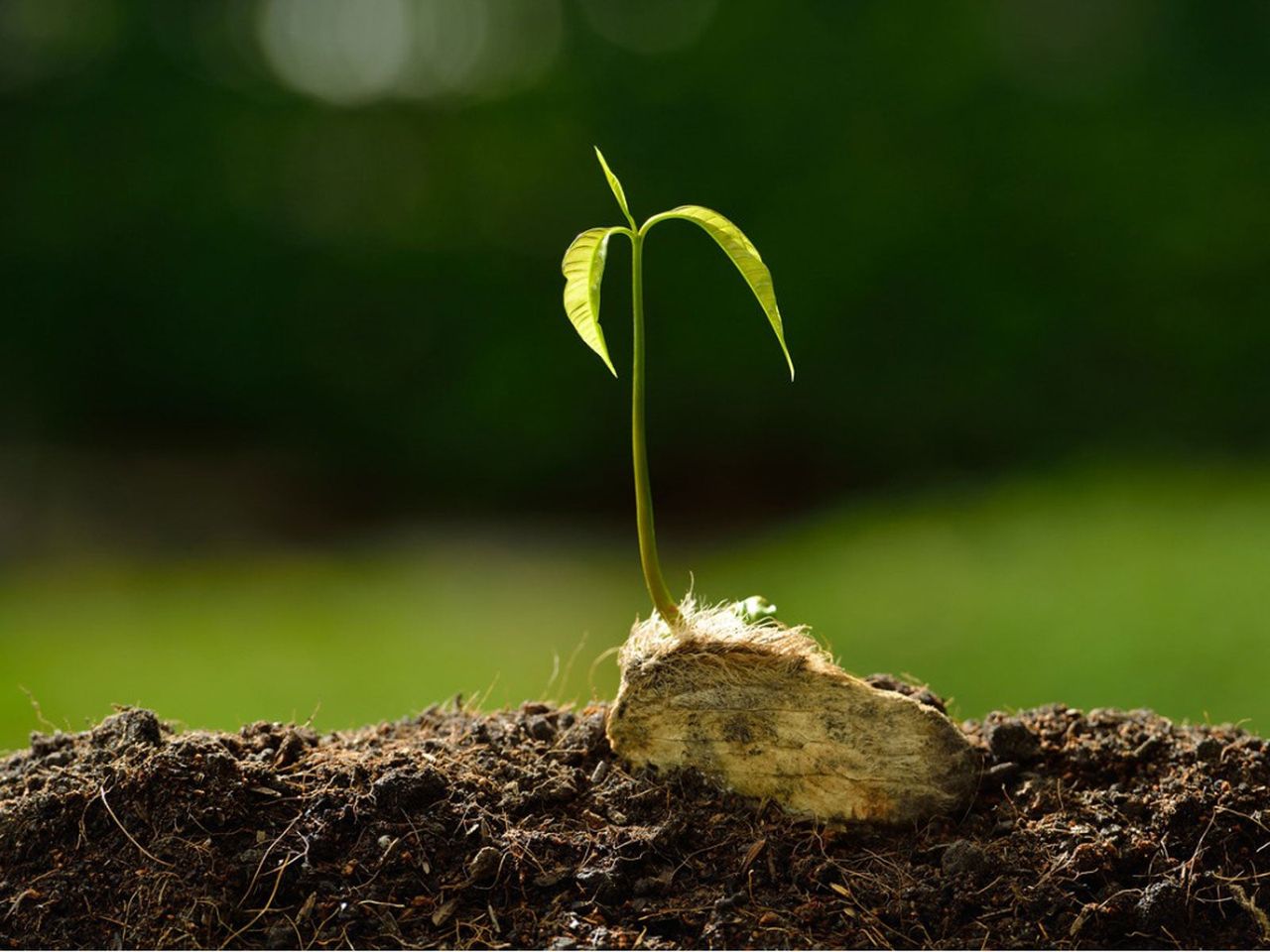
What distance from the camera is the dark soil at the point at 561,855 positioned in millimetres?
1341

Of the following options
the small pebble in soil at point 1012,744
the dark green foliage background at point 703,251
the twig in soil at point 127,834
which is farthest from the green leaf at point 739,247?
the dark green foliage background at point 703,251

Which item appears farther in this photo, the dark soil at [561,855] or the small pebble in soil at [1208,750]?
the small pebble in soil at [1208,750]

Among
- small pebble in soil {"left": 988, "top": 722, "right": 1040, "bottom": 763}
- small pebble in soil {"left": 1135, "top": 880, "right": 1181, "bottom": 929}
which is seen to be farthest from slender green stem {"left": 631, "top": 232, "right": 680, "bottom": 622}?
small pebble in soil {"left": 1135, "top": 880, "right": 1181, "bottom": 929}

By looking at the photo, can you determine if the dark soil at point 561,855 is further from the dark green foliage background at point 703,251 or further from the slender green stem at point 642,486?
the dark green foliage background at point 703,251

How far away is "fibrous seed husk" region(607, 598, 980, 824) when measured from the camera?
1.53m

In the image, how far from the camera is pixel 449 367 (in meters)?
4.84

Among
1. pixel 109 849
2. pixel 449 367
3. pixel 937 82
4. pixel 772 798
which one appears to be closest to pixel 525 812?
pixel 772 798

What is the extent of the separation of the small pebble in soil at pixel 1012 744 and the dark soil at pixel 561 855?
0.04 m

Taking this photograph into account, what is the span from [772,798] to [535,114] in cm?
366

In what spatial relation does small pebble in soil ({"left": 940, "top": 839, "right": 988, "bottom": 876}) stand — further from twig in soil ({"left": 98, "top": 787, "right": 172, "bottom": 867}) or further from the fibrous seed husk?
twig in soil ({"left": 98, "top": 787, "right": 172, "bottom": 867})

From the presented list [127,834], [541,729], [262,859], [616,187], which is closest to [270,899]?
[262,859]

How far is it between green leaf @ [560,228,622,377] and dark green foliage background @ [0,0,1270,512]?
2.93m

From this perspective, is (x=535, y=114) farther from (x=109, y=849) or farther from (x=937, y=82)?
(x=109, y=849)

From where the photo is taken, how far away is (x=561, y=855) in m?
1.43
